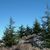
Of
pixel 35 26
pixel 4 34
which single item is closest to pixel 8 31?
pixel 4 34

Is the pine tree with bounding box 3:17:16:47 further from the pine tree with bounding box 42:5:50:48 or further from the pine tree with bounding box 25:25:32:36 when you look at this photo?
the pine tree with bounding box 25:25:32:36

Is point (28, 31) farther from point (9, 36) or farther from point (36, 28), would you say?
point (9, 36)

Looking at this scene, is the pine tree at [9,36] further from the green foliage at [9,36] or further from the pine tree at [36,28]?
the pine tree at [36,28]

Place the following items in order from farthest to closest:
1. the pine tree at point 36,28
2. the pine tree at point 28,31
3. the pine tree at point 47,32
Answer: the pine tree at point 28,31 → the pine tree at point 36,28 → the pine tree at point 47,32

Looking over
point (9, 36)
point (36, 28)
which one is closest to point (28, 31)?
point (36, 28)

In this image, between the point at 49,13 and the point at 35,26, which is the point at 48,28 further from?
the point at 35,26

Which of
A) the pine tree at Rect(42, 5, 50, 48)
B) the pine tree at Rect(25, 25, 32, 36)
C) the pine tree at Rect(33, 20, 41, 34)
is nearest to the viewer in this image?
the pine tree at Rect(42, 5, 50, 48)

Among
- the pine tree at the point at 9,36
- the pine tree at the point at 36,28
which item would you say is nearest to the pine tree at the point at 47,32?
the pine tree at the point at 9,36

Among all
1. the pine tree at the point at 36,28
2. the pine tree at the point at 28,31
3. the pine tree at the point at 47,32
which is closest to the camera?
the pine tree at the point at 47,32

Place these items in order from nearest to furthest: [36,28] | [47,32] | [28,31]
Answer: [47,32] < [36,28] < [28,31]

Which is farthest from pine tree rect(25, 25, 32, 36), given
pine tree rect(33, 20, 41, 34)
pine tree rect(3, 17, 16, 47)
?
pine tree rect(3, 17, 16, 47)

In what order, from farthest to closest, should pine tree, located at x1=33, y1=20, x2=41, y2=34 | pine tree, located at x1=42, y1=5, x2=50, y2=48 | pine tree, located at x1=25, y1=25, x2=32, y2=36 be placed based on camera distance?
1. pine tree, located at x1=25, y1=25, x2=32, y2=36
2. pine tree, located at x1=33, y1=20, x2=41, y2=34
3. pine tree, located at x1=42, y1=5, x2=50, y2=48

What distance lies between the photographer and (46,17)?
40.5m

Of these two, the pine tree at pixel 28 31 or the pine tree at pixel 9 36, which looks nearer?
the pine tree at pixel 9 36
